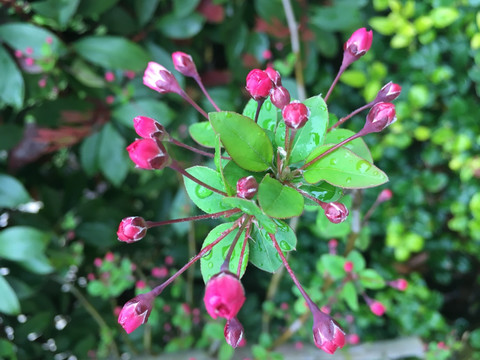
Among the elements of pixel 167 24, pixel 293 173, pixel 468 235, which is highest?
pixel 293 173

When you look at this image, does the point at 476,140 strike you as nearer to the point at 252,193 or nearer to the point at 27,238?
the point at 252,193

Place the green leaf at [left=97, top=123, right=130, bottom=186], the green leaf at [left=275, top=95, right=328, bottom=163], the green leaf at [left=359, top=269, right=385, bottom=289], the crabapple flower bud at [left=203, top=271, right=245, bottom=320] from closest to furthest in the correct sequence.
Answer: the crabapple flower bud at [left=203, top=271, right=245, bottom=320] → the green leaf at [left=275, top=95, right=328, bottom=163] → the green leaf at [left=359, top=269, right=385, bottom=289] → the green leaf at [left=97, top=123, right=130, bottom=186]

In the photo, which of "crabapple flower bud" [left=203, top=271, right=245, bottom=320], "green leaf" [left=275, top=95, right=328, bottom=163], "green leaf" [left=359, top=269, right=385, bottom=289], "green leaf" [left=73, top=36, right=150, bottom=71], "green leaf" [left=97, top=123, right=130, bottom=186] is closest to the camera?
"crabapple flower bud" [left=203, top=271, right=245, bottom=320]

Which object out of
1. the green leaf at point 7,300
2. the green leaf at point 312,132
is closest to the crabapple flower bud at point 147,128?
the green leaf at point 312,132

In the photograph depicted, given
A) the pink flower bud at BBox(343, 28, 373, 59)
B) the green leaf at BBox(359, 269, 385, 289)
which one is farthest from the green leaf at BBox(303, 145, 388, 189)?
the green leaf at BBox(359, 269, 385, 289)

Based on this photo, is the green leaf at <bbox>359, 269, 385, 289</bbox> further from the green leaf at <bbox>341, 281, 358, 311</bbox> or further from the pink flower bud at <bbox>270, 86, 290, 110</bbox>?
the pink flower bud at <bbox>270, 86, 290, 110</bbox>

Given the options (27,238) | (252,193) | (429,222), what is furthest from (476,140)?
(27,238)

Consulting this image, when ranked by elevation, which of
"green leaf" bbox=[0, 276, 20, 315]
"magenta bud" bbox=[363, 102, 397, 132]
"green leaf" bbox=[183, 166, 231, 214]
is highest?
"magenta bud" bbox=[363, 102, 397, 132]
